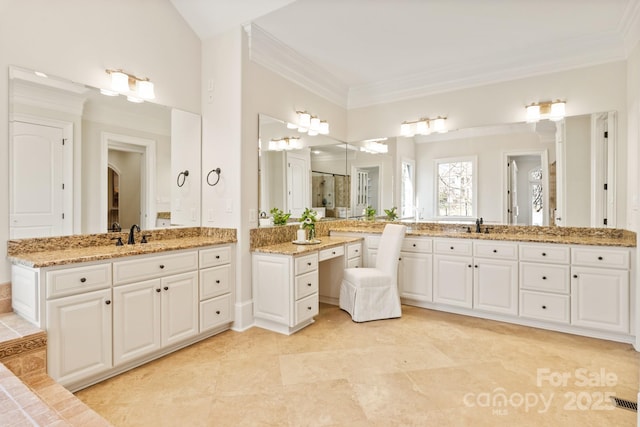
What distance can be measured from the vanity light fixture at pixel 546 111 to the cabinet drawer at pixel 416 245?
1.71 metres

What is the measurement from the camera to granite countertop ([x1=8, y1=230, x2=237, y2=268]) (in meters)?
2.06

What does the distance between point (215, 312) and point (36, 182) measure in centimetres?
165

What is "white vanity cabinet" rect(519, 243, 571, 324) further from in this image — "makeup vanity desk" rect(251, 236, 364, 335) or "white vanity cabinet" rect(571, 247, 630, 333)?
"makeup vanity desk" rect(251, 236, 364, 335)

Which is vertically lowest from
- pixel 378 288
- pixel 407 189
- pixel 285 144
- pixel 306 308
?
pixel 306 308

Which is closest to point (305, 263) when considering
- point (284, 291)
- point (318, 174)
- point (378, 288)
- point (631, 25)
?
point (284, 291)

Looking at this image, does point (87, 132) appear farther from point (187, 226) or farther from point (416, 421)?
point (416, 421)

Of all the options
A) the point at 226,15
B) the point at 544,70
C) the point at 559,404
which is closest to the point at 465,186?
the point at 544,70

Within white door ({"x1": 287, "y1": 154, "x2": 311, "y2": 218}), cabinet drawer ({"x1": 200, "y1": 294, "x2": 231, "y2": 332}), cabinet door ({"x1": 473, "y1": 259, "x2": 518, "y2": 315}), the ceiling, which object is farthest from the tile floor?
the ceiling

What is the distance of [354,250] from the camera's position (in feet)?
13.2

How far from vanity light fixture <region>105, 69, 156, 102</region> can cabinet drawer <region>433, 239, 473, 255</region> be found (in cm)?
316

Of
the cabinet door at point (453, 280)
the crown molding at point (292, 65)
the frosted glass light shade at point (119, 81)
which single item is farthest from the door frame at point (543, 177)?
the frosted glass light shade at point (119, 81)

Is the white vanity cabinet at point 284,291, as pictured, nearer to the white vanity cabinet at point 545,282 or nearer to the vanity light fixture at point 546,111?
the white vanity cabinet at point 545,282

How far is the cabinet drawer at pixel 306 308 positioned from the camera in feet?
10.2

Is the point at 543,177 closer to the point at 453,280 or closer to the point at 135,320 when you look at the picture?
the point at 453,280
